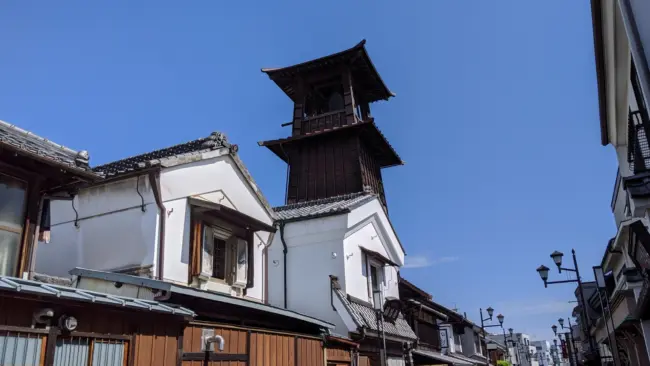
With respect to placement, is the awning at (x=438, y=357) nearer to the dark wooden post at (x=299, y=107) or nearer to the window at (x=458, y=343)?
the window at (x=458, y=343)

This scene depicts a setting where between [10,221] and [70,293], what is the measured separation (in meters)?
3.71

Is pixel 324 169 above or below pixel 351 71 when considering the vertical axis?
below

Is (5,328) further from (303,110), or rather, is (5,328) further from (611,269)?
(611,269)

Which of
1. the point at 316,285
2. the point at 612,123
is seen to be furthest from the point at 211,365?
the point at 612,123

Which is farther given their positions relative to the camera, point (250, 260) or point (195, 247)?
point (250, 260)

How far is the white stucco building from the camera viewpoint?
12.9 metres

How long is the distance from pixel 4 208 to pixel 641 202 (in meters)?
12.1

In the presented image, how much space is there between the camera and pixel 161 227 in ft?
42.1

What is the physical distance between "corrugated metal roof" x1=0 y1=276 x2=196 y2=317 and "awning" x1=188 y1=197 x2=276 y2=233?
5.53 metres

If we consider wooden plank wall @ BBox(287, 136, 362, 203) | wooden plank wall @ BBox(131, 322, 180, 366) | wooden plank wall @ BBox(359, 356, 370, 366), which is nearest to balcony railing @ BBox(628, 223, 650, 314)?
wooden plank wall @ BBox(359, 356, 370, 366)

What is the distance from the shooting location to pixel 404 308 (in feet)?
77.0

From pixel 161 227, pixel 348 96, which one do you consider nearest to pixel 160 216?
pixel 161 227

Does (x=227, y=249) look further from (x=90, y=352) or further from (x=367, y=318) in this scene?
(x=90, y=352)

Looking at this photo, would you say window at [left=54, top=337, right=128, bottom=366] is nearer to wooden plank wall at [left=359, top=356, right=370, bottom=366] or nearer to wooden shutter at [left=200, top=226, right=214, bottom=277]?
wooden shutter at [left=200, top=226, right=214, bottom=277]
